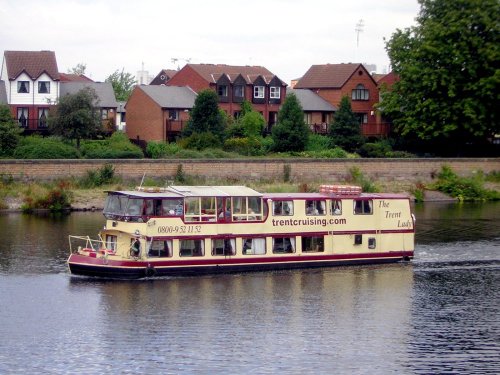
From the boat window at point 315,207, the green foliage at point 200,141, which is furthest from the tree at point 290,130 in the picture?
the boat window at point 315,207

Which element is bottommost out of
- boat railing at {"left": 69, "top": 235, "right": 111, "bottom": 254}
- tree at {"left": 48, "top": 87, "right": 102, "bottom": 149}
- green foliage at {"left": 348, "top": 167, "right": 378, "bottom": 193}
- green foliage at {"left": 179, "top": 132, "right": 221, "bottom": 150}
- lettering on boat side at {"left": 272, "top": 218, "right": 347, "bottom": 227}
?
boat railing at {"left": 69, "top": 235, "right": 111, "bottom": 254}

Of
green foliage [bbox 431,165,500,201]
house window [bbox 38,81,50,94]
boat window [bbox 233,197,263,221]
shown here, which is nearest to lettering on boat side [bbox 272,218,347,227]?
boat window [bbox 233,197,263,221]

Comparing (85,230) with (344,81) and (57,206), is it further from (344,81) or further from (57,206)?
(344,81)

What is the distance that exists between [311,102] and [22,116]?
2878 cm

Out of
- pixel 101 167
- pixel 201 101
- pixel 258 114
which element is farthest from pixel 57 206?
pixel 258 114

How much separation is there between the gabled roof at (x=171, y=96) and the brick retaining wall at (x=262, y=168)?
16617mm

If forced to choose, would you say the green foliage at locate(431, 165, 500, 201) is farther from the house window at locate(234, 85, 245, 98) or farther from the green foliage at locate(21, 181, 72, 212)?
the green foliage at locate(21, 181, 72, 212)

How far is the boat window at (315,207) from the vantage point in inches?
2013

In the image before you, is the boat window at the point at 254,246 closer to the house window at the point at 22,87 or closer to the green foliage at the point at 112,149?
the green foliage at the point at 112,149

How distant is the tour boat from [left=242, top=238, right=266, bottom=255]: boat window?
5cm

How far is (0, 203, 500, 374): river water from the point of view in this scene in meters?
35.5

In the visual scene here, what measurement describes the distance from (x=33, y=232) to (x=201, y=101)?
32421mm

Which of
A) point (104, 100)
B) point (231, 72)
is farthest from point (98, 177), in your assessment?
point (231, 72)

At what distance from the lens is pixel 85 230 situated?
60.6 m
